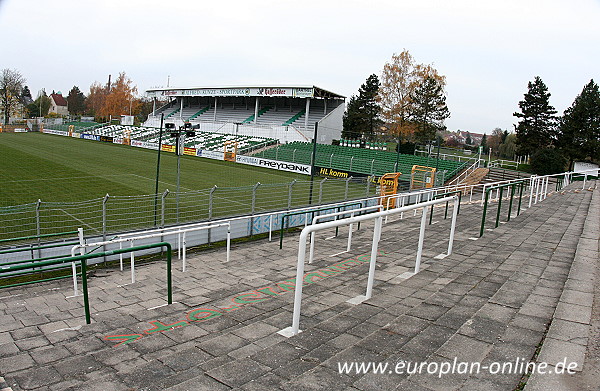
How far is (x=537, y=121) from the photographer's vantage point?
133 ft

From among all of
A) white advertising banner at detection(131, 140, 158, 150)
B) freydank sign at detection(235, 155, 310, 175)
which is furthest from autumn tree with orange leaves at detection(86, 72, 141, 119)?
freydank sign at detection(235, 155, 310, 175)

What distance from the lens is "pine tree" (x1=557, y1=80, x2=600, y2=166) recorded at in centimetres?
3756

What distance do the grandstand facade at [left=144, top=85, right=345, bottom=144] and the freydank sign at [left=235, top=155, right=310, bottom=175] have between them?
6.12 m

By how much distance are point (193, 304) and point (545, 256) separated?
5846 millimetres

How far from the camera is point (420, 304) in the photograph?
4.75m

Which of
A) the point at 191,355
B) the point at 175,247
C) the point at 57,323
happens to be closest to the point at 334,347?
the point at 191,355

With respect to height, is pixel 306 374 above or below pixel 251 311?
above

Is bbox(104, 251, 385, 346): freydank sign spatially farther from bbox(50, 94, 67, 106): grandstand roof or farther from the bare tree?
bbox(50, 94, 67, 106): grandstand roof

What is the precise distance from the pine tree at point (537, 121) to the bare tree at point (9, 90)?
271 ft

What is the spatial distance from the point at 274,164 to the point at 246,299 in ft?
99.0

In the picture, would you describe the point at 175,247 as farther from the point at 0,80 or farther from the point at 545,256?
the point at 0,80

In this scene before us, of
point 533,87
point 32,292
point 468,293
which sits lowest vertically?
point 32,292

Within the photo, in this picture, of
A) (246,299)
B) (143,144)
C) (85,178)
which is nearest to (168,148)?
(143,144)

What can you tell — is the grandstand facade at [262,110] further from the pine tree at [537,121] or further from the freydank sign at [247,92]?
the pine tree at [537,121]
